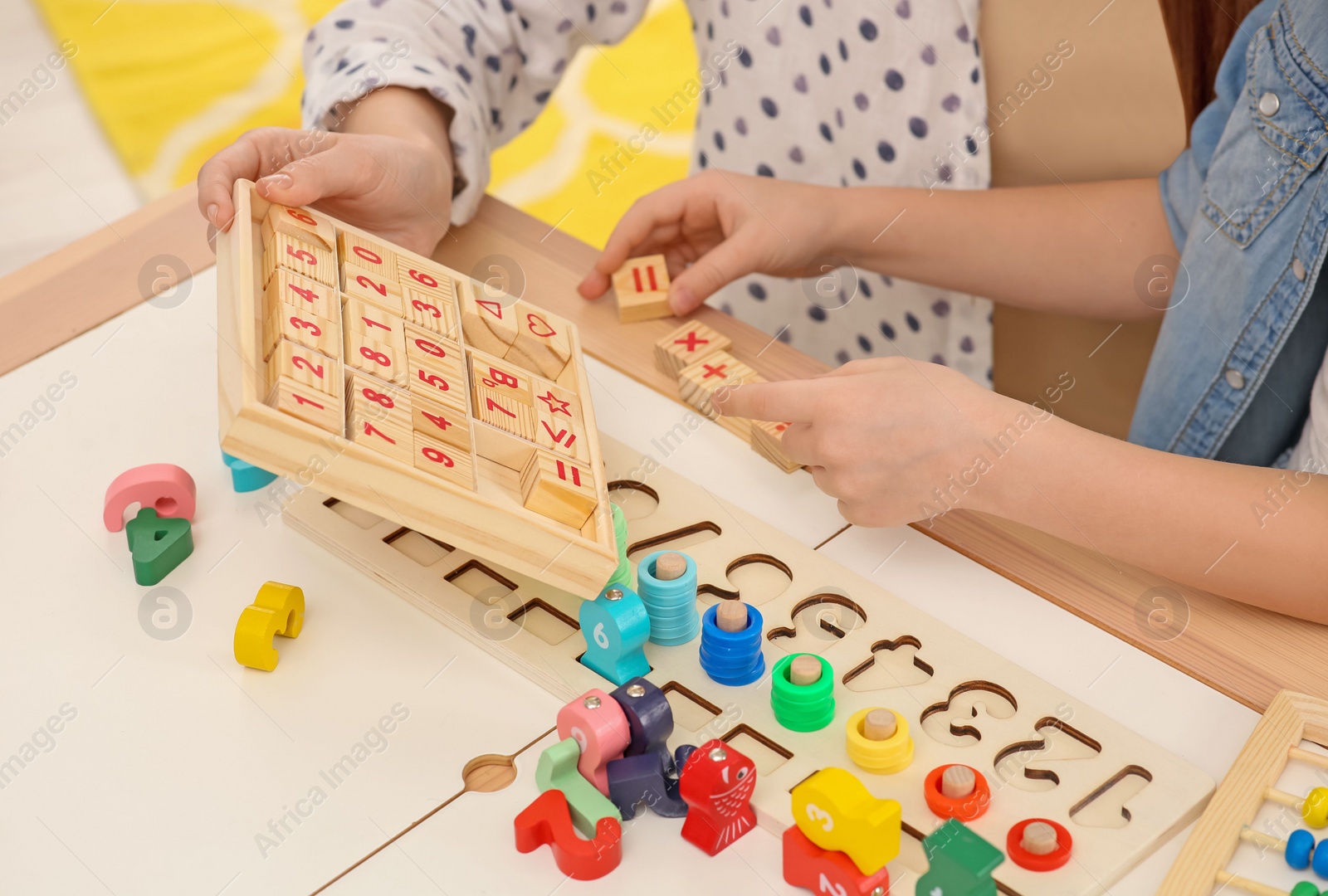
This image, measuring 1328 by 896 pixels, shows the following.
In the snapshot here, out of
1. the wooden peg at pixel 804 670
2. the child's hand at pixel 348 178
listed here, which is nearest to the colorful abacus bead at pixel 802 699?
the wooden peg at pixel 804 670

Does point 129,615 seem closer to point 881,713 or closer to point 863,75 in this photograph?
point 881,713

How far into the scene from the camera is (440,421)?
25.2 inches

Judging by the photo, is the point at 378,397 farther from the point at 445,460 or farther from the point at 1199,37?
the point at 1199,37

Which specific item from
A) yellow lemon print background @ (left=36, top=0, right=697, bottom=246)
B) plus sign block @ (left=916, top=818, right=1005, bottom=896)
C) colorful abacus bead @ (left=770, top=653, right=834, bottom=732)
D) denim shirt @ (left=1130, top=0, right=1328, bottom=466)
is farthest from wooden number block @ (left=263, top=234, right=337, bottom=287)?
yellow lemon print background @ (left=36, top=0, right=697, bottom=246)

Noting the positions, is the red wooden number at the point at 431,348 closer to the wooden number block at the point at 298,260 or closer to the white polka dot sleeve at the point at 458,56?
the wooden number block at the point at 298,260

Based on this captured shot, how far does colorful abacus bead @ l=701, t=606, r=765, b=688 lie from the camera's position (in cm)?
61

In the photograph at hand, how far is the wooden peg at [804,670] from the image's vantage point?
1.94 ft

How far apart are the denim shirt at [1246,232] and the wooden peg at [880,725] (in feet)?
1.46

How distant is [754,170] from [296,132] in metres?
0.52

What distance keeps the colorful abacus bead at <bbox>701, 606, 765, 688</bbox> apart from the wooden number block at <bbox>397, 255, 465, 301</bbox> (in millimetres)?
289

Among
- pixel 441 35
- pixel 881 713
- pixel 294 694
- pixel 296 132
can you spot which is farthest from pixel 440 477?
pixel 441 35

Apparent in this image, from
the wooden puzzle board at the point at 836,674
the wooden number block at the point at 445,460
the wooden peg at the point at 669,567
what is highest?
the wooden number block at the point at 445,460

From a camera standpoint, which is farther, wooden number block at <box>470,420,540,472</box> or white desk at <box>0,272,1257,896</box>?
wooden number block at <box>470,420,540,472</box>

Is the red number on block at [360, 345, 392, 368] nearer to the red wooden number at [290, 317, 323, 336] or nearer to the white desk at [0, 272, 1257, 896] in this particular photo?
the red wooden number at [290, 317, 323, 336]
